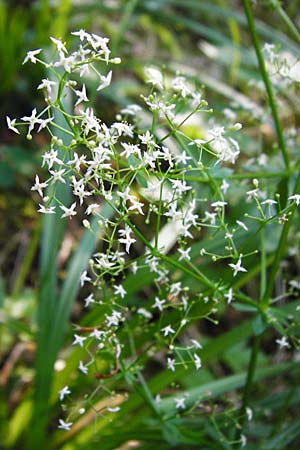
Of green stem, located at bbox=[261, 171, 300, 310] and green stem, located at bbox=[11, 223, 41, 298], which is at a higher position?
green stem, located at bbox=[261, 171, 300, 310]

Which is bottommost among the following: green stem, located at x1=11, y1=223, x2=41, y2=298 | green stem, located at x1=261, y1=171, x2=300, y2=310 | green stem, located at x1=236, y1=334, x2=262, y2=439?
green stem, located at x1=11, y1=223, x2=41, y2=298

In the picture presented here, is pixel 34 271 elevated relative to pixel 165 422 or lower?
lower

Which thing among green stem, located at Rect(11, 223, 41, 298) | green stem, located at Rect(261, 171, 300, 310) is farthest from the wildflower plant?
green stem, located at Rect(11, 223, 41, 298)

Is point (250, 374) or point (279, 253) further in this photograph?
point (250, 374)

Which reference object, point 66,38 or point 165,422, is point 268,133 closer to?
point 66,38

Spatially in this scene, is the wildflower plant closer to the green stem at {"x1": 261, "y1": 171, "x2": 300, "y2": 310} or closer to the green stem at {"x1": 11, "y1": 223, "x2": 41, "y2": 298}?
the green stem at {"x1": 261, "y1": 171, "x2": 300, "y2": 310}

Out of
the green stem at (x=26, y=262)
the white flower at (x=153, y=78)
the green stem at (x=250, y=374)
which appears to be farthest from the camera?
the green stem at (x=26, y=262)

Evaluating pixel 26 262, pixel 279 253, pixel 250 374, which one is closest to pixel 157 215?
pixel 279 253

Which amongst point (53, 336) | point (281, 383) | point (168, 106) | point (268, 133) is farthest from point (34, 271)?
point (168, 106)

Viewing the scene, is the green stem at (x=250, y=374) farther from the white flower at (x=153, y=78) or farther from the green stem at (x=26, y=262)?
the green stem at (x=26, y=262)

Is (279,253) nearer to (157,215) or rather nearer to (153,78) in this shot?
(157,215)

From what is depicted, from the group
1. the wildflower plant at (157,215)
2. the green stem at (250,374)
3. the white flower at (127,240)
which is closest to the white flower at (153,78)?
the wildflower plant at (157,215)
